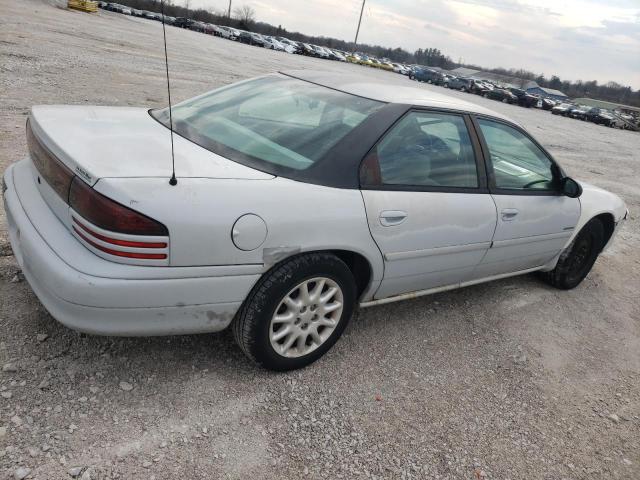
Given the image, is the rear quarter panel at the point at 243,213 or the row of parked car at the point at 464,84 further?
the row of parked car at the point at 464,84

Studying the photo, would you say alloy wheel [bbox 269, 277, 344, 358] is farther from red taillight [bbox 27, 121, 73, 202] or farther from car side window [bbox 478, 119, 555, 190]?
car side window [bbox 478, 119, 555, 190]

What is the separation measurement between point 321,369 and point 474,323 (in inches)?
55.0

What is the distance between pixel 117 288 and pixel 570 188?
323 centimetres

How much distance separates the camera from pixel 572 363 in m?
3.49

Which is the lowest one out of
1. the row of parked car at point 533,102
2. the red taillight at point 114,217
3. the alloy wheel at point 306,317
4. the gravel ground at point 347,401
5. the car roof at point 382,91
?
the gravel ground at point 347,401

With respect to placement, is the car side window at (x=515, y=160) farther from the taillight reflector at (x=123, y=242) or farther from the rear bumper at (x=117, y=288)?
the taillight reflector at (x=123, y=242)

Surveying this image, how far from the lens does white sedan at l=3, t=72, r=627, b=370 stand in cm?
212

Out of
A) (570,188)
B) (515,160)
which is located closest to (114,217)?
(515,160)

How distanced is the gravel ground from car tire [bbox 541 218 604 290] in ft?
1.68

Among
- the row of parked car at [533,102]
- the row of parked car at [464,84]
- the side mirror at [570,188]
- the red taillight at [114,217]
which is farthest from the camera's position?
the row of parked car at [464,84]

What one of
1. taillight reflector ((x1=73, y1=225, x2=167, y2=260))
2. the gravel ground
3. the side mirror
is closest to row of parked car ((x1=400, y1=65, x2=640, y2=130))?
the side mirror

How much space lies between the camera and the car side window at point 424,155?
2799 mm

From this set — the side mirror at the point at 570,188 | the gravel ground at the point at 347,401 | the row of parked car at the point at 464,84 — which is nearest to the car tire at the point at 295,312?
the gravel ground at the point at 347,401

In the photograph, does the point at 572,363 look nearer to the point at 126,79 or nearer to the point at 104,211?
the point at 104,211
